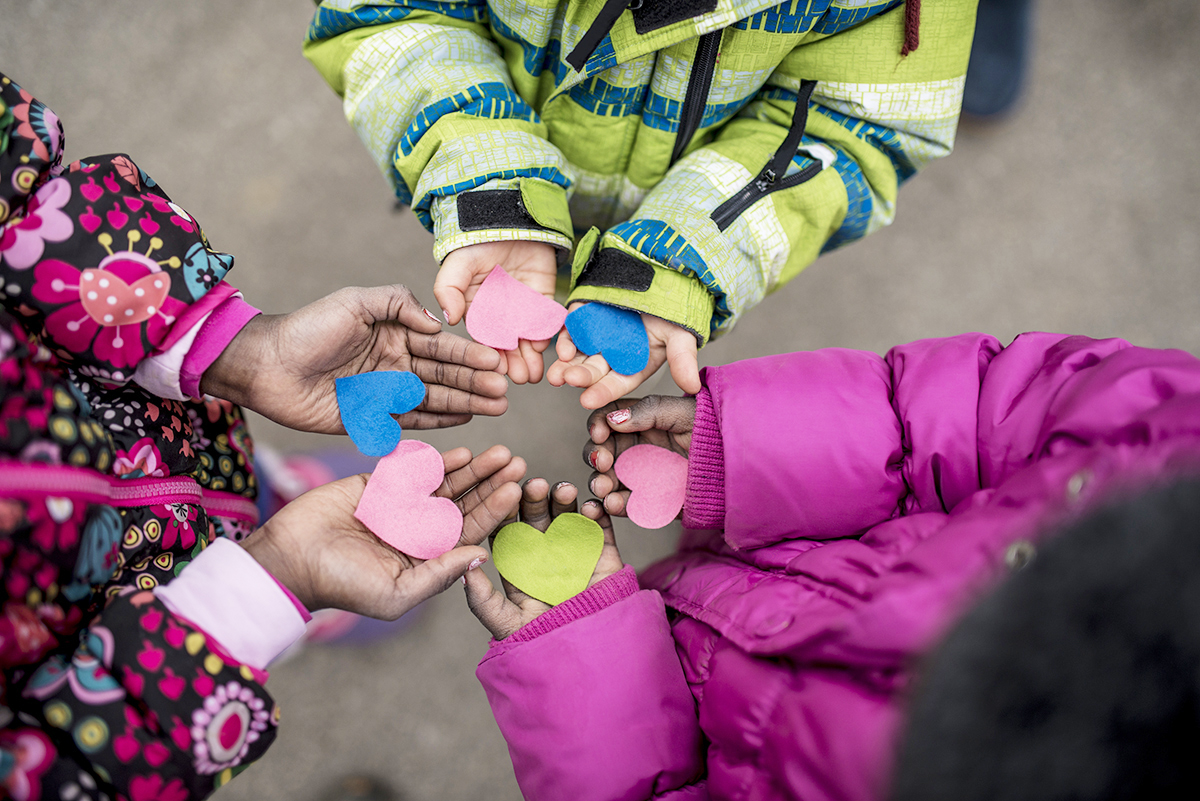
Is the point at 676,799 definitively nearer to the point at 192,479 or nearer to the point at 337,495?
the point at 337,495

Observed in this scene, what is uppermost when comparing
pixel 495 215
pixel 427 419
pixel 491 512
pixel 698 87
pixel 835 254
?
pixel 698 87

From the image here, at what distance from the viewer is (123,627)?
0.60 meters

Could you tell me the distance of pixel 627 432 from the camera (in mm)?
879

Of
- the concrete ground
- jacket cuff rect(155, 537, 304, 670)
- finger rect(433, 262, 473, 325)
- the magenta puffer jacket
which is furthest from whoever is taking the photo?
the concrete ground

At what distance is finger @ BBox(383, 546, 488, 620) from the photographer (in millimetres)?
768

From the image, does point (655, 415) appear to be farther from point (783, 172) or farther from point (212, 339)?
point (212, 339)

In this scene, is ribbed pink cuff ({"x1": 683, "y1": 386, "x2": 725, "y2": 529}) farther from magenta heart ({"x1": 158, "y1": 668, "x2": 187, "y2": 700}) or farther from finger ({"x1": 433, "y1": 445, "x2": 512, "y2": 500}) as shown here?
magenta heart ({"x1": 158, "y1": 668, "x2": 187, "y2": 700})

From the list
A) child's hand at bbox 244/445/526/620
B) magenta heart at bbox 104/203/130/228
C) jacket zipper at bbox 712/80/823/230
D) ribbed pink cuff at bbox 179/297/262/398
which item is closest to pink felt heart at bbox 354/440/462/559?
child's hand at bbox 244/445/526/620

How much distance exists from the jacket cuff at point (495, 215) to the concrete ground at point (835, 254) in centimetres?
58

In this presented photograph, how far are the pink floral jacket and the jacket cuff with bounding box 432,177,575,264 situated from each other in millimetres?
251

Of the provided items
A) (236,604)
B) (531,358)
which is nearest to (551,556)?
(531,358)

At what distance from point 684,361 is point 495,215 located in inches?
11.3

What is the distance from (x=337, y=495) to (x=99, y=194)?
1.29 feet

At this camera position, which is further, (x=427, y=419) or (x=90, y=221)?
(x=427, y=419)
